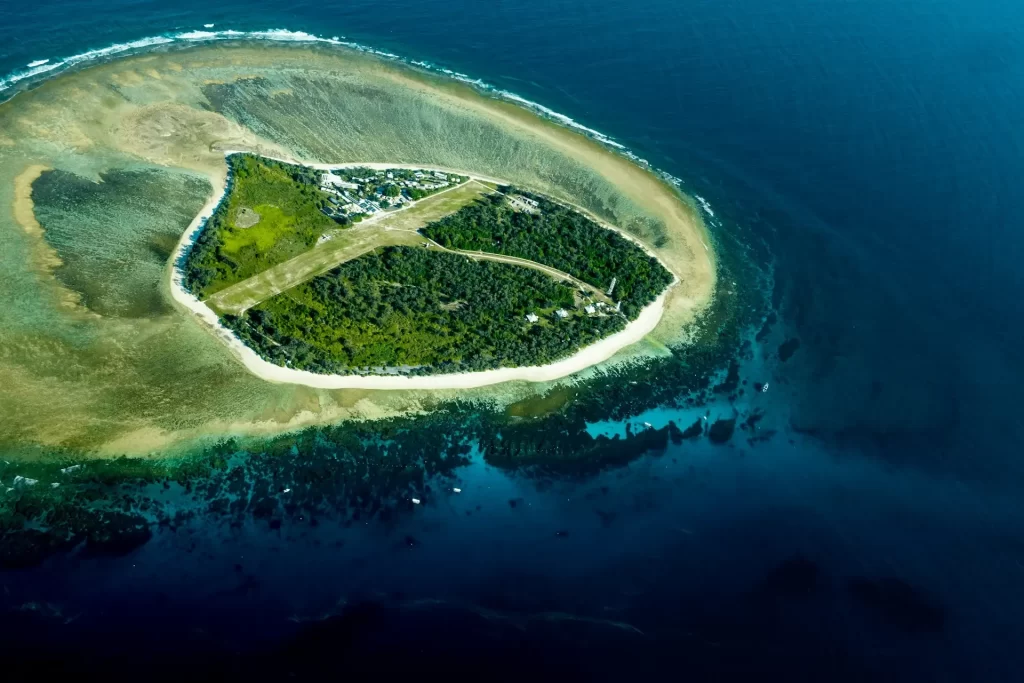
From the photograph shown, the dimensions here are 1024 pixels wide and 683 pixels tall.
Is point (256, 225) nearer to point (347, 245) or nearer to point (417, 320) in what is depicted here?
point (347, 245)

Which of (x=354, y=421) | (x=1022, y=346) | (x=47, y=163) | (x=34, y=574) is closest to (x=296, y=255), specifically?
(x=354, y=421)

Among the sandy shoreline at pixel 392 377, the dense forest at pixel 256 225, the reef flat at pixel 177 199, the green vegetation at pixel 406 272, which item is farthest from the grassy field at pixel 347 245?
the reef flat at pixel 177 199

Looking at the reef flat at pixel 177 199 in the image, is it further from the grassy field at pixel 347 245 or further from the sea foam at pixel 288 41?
the grassy field at pixel 347 245

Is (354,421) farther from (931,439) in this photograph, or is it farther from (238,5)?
(238,5)

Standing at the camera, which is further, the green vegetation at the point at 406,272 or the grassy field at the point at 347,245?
the grassy field at the point at 347,245

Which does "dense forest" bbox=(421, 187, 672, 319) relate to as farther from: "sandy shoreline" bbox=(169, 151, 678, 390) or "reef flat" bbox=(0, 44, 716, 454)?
"reef flat" bbox=(0, 44, 716, 454)
